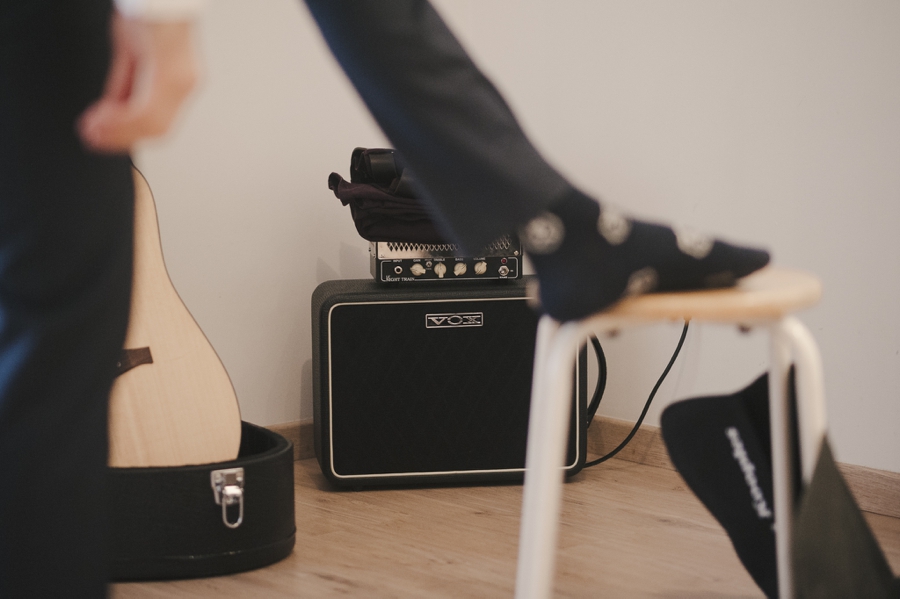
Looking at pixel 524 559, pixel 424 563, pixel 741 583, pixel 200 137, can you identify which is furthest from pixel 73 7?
pixel 200 137

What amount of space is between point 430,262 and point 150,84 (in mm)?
1150

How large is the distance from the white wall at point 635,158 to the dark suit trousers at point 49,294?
3.49 feet

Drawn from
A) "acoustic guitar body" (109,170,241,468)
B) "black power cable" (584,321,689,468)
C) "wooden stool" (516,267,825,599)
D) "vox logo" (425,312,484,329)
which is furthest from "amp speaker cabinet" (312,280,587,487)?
"wooden stool" (516,267,825,599)

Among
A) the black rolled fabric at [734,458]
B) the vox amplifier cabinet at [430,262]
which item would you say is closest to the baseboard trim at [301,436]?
the vox amplifier cabinet at [430,262]

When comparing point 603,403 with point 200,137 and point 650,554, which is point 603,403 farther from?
point 200,137

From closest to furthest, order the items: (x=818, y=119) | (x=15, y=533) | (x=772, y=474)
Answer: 1. (x=15, y=533)
2. (x=772, y=474)
3. (x=818, y=119)

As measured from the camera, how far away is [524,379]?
1.52 meters

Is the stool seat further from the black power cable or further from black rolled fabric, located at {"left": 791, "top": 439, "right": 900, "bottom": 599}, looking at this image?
the black power cable

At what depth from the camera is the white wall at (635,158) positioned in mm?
1333

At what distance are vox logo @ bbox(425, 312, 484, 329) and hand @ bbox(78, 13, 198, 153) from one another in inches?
43.6

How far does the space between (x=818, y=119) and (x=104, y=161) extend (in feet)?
3.95

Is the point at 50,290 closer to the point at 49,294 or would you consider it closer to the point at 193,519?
the point at 49,294

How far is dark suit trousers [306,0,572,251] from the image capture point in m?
0.57

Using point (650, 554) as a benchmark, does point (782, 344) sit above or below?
above
